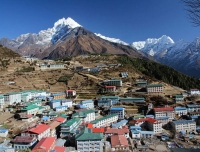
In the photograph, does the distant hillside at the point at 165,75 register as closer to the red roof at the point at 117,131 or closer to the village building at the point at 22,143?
the red roof at the point at 117,131

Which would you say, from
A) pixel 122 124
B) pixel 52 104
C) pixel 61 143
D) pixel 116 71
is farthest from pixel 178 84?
pixel 61 143

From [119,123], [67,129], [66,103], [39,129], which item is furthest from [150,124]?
[39,129]

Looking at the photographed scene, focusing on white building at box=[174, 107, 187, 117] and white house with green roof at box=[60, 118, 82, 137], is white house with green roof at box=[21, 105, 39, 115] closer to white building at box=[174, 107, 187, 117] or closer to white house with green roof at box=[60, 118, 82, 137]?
white house with green roof at box=[60, 118, 82, 137]

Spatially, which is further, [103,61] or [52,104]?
[103,61]

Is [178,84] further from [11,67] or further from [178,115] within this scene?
[11,67]

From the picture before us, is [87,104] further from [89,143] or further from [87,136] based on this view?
[89,143]

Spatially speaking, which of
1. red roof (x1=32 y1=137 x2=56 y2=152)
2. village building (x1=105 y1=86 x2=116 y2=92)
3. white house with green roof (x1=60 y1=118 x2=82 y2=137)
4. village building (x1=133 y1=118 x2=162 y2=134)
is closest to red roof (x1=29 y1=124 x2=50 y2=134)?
white house with green roof (x1=60 y1=118 x2=82 y2=137)
